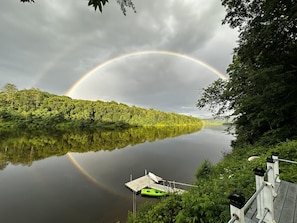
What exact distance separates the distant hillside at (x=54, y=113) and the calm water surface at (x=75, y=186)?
4116 cm

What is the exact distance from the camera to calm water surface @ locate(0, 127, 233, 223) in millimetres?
10297

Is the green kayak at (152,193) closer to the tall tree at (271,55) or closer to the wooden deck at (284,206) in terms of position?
the tall tree at (271,55)

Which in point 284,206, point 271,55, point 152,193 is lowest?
point 152,193

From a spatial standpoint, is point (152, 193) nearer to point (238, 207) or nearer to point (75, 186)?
point (75, 186)

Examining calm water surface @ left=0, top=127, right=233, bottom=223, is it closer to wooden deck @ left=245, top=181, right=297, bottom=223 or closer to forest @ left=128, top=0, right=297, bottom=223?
forest @ left=128, top=0, right=297, bottom=223

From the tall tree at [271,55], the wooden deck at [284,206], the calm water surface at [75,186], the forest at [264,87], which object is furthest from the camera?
the calm water surface at [75,186]

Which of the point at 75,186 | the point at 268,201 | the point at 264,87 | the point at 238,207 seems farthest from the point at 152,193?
the point at 238,207

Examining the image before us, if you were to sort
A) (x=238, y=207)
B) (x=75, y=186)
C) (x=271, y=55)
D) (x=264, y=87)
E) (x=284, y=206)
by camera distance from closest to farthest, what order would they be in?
(x=238, y=207) < (x=284, y=206) < (x=264, y=87) < (x=271, y=55) < (x=75, y=186)

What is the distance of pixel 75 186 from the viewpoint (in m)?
14.4

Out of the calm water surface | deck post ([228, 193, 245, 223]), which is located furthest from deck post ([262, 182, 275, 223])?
the calm water surface

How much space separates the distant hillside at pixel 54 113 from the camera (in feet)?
180

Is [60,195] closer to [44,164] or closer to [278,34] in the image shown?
[44,164]

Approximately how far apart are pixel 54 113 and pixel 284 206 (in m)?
67.9

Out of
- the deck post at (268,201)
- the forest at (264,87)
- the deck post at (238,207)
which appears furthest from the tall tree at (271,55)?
the deck post at (238,207)
